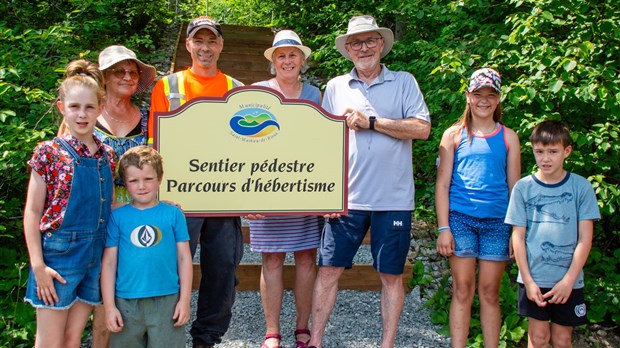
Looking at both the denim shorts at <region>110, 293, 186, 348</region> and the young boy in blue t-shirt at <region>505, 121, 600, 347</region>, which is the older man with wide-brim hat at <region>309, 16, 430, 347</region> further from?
the denim shorts at <region>110, 293, 186, 348</region>

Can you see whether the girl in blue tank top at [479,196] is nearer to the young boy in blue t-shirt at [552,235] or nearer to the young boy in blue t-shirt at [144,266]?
the young boy in blue t-shirt at [552,235]

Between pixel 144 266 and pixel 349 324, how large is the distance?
2018mm

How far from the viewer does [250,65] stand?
9734 mm

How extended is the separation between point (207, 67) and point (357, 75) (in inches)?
36.5

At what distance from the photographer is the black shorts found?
3.12 m

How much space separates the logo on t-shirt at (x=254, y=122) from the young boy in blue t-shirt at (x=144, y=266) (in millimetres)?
631

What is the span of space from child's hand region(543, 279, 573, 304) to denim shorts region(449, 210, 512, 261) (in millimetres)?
309

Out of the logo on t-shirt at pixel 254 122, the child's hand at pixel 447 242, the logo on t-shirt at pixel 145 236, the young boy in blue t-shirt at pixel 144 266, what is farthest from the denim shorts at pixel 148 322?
the child's hand at pixel 447 242

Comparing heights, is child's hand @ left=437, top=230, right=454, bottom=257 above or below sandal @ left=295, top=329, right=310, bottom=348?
above

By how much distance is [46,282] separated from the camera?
258 cm

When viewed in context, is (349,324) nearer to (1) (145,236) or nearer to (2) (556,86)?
(1) (145,236)

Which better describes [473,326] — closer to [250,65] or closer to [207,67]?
[207,67]

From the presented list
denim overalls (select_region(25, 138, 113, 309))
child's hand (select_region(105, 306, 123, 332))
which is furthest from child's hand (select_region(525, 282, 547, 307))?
denim overalls (select_region(25, 138, 113, 309))

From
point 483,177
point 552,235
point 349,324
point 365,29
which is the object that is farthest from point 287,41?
point 349,324
